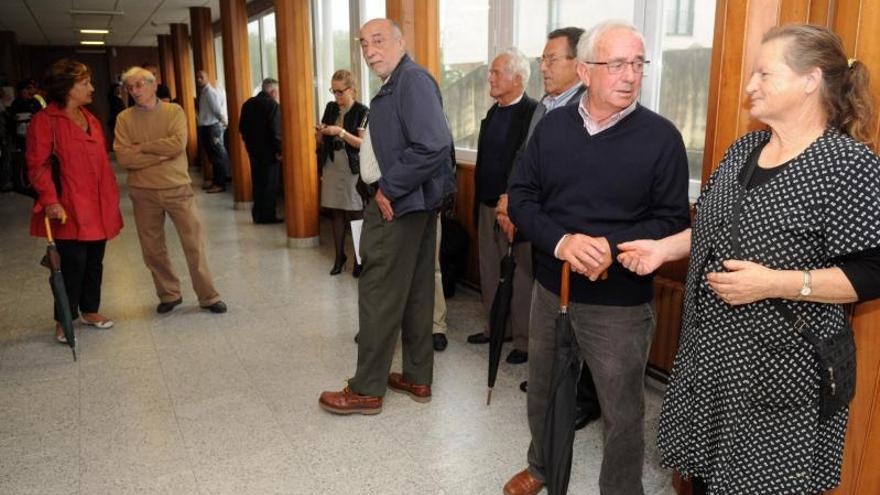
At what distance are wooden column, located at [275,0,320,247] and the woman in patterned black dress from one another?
4.86 meters

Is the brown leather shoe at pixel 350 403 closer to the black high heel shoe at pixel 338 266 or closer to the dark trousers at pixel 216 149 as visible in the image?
the black high heel shoe at pixel 338 266

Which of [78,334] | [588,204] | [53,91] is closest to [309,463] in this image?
[588,204]

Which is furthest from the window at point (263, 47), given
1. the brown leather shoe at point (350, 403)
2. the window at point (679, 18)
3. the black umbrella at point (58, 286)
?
the brown leather shoe at point (350, 403)

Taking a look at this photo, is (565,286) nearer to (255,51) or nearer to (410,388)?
(410,388)

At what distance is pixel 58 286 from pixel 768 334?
11.1 feet

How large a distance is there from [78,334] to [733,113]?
3.75 m

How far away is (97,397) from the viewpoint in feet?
9.96

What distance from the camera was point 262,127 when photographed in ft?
22.6

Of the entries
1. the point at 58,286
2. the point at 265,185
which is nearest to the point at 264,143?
the point at 265,185

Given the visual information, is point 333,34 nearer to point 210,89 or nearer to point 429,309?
point 210,89

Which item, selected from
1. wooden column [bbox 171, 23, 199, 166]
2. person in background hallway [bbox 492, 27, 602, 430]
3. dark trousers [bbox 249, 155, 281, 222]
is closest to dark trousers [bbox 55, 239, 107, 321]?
person in background hallway [bbox 492, 27, 602, 430]

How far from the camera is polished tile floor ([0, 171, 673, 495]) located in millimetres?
2391

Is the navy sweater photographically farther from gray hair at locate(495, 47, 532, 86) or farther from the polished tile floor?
gray hair at locate(495, 47, 532, 86)

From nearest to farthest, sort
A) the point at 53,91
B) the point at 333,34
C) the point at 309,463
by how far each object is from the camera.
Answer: the point at 309,463, the point at 53,91, the point at 333,34
